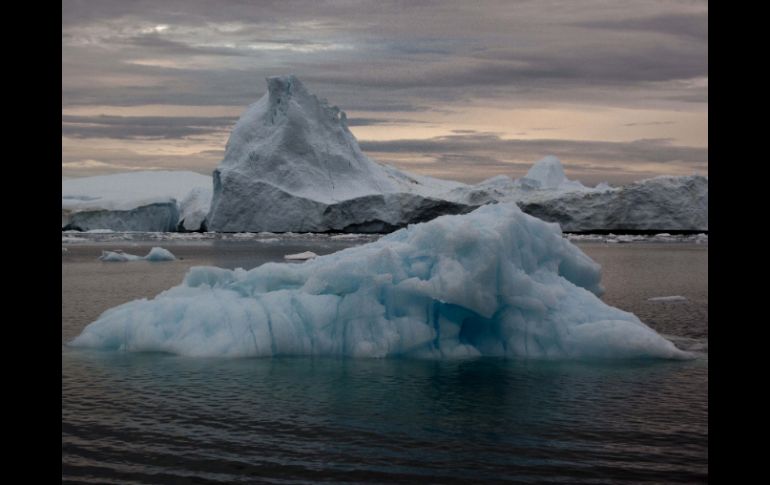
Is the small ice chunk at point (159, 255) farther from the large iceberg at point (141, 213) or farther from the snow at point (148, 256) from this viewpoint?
the large iceberg at point (141, 213)

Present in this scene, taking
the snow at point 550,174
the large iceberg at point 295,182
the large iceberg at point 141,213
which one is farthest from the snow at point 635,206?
the large iceberg at point 141,213

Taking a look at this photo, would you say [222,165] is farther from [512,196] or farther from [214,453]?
[214,453]

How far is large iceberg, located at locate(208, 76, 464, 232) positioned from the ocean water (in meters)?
43.3

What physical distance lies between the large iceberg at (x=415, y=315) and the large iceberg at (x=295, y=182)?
141 ft

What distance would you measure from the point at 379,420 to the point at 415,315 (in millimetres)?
3405

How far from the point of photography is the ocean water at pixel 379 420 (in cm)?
633

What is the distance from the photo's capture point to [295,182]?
181 ft

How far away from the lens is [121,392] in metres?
8.92

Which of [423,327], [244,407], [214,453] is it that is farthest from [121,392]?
[423,327]

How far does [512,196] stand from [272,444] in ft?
165

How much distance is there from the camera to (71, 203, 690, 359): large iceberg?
11.0m

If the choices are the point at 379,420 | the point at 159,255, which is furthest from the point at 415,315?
the point at 159,255
